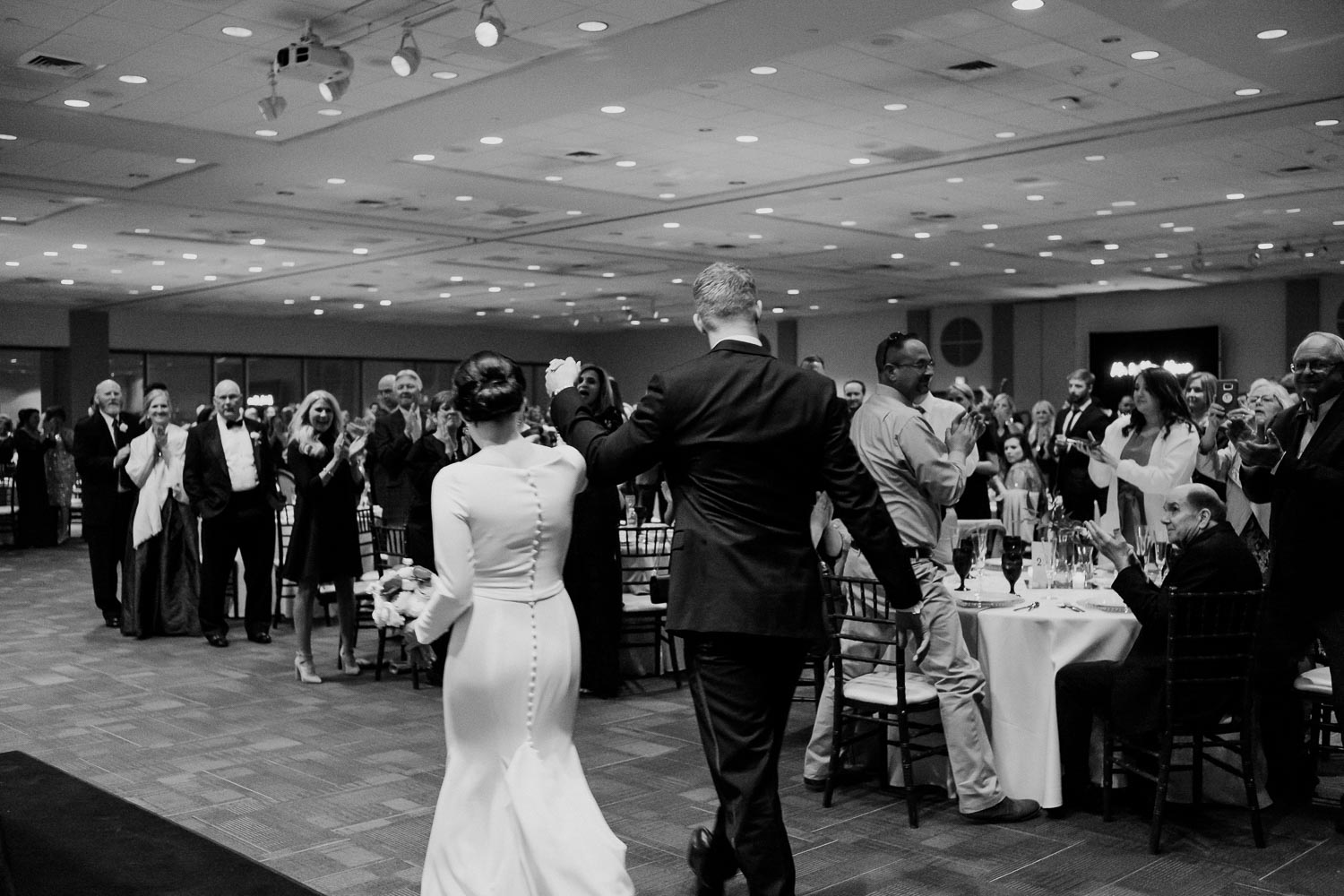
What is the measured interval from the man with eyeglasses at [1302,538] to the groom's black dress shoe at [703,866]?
2191 millimetres

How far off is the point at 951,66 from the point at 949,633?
17.8 ft

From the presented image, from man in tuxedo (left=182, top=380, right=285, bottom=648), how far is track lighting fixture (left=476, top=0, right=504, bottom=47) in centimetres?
268

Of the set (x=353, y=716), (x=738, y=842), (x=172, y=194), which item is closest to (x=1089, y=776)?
(x=738, y=842)

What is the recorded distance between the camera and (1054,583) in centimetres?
521

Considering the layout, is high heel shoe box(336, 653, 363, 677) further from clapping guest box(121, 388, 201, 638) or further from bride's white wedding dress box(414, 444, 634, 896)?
bride's white wedding dress box(414, 444, 634, 896)

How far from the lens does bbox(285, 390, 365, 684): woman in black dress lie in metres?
7.10

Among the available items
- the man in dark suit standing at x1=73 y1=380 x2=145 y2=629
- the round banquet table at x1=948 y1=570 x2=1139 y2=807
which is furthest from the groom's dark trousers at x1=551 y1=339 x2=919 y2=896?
the man in dark suit standing at x1=73 y1=380 x2=145 y2=629

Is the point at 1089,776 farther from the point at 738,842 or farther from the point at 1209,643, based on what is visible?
the point at 738,842

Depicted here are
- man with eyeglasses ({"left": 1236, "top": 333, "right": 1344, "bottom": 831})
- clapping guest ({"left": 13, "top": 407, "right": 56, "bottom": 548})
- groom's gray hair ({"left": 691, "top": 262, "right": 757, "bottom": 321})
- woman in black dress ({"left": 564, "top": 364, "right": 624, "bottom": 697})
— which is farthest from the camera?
clapping guest ({"left": 13, "top": 407, "right": 56, "bottom": 548})

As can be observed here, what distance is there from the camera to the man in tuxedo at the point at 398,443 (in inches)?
315

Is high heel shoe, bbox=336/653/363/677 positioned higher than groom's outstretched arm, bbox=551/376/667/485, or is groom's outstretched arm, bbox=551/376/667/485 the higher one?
groom's outstretched arm, bbox=551/376/667/485

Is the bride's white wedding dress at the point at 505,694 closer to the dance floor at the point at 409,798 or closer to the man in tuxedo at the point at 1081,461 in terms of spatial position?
the dance floor at the point at 409,798

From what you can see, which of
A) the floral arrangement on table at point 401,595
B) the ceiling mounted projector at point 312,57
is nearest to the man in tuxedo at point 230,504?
the ceiling mounted projector at point 312,57

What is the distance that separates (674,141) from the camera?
1114 centimetres
